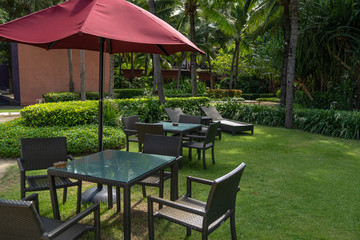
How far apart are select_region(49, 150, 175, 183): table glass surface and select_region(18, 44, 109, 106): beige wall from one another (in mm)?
17522

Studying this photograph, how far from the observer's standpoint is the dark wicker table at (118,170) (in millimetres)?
2613

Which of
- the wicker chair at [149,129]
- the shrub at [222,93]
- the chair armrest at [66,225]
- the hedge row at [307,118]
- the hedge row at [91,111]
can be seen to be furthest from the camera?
the shrub at [222,93]

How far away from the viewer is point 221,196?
242 centimetres

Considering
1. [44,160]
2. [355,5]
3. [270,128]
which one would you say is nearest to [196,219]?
[44,160]

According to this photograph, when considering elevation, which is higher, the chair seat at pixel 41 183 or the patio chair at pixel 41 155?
the patio chair at pixel 41 155

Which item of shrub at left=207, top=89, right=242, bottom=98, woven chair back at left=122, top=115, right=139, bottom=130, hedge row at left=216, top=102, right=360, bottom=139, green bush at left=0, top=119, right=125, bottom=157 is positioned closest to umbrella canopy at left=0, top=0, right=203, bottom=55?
woven chair back at left=122, top=115, right=139, bottom=130

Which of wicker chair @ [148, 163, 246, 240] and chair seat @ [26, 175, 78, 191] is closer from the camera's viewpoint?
wicker chair @ [148, 163, 246, 240]

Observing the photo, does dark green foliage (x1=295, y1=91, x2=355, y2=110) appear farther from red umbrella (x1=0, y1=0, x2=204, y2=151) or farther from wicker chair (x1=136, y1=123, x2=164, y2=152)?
red umbrella (x1=0, y1=0, x2=204, y2=151)

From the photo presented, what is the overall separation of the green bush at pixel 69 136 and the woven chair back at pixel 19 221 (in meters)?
4.60

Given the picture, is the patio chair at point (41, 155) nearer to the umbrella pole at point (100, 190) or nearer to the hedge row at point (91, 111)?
the umbrella pole at point (100, 190)

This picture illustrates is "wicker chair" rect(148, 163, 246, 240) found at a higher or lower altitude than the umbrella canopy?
lower

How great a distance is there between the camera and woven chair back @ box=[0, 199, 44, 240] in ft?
5.84

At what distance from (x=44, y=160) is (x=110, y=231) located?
1.41m

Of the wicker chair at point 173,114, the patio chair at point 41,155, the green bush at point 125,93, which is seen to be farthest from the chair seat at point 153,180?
the green bush at point 125,93
